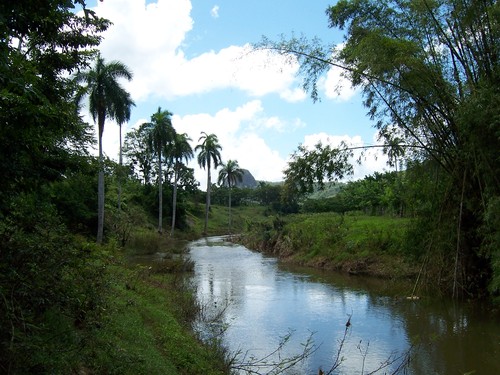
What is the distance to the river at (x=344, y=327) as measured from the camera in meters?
9.33

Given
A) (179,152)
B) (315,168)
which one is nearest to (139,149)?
(179,152)

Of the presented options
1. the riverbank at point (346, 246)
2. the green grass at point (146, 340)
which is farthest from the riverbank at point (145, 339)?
the riverbank at point (346, 246)

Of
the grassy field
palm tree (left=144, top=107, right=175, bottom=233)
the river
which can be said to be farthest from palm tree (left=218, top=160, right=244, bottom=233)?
the river

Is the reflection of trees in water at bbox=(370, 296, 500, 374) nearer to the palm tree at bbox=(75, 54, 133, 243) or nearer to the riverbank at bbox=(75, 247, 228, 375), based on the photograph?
the riverbank at bbox=(75, 247, 228, 375)

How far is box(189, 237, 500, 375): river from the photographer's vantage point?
30.6 ft

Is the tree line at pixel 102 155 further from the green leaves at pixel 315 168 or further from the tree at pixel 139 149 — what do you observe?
the tree at pixel 139 149

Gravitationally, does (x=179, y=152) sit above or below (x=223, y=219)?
above

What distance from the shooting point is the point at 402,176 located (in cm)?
1731

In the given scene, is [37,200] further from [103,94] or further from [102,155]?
[103,94]

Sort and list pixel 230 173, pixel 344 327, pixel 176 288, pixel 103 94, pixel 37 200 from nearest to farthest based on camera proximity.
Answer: pixel 37 200 < pixel 344 327 < pixel 176 288 < pixel 103 94 < pixel 230 173

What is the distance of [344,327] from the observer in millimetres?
12422

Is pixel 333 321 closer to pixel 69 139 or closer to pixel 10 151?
pixel 69 139

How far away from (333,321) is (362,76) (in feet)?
24.9

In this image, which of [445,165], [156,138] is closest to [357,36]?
[445,165]
